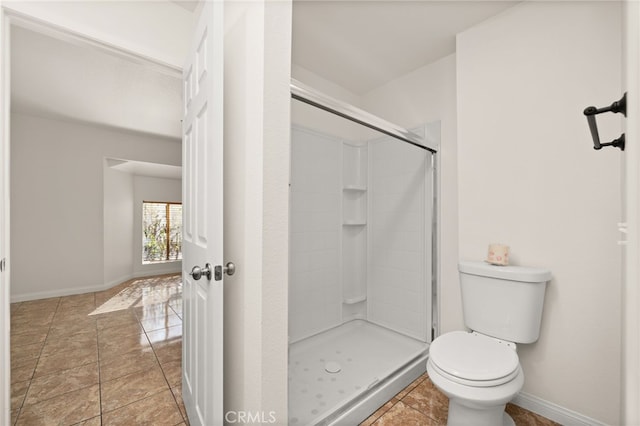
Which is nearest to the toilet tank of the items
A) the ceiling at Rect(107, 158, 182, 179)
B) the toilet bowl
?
the toilet bowl

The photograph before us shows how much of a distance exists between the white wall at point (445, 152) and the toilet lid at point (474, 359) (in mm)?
620

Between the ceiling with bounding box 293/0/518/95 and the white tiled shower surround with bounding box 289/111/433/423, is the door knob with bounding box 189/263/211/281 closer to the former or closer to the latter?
the white tiled shower surround with bounding box 289/111/433/423

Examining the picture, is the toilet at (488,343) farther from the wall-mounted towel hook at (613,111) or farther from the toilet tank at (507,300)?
the wall-mounted towel hook at (613,111)

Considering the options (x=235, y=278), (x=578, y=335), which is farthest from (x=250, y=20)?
(x=578, y=335)

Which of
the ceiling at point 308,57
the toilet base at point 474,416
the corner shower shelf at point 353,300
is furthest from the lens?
the corner shower shelf at point 353,300

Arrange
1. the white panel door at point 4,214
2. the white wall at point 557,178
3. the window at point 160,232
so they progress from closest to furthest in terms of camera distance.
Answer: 1. the white panel door at point 4,214
2. the white wall at point 557,178
3. the window at point 160,232

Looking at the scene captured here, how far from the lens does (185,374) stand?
5.18 ft

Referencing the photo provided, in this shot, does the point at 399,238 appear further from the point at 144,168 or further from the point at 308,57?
the point at 144,168

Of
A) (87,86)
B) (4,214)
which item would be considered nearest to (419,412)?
(4,214)

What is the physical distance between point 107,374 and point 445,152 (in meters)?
2.99

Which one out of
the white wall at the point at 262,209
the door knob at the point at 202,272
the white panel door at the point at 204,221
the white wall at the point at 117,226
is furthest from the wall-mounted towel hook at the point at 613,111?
the white wall at the point at 117,226

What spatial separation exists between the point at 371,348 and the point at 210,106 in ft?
6.92

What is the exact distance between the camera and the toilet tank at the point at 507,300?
1.49 m

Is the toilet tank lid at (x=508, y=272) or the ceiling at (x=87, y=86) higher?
the ceiling at (x=87, y=86)
